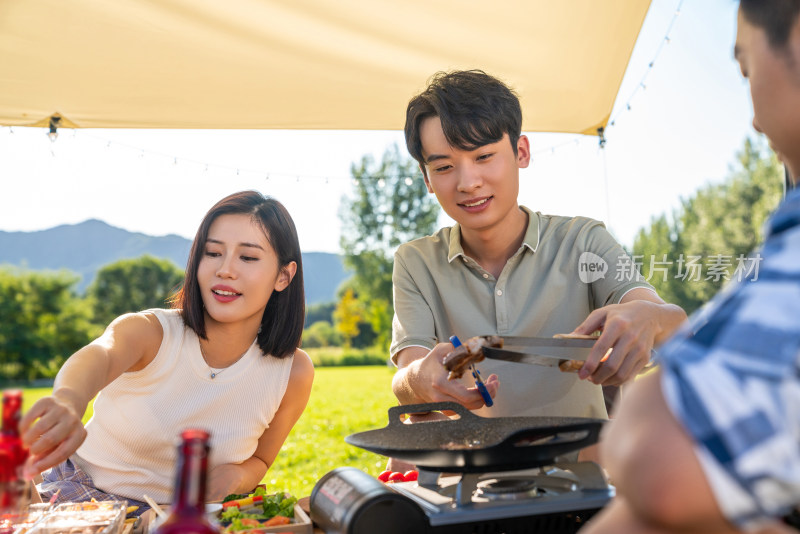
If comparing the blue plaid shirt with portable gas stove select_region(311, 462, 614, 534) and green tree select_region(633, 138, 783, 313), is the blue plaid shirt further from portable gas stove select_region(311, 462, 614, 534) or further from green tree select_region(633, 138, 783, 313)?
Result: green tree select_region(633, 138, 783, 313)

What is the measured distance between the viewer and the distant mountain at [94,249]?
150ft

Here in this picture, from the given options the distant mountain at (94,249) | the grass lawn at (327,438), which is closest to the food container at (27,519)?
the grass lawn at (327,438)

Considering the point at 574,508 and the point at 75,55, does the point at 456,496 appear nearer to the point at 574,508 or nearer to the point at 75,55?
the point at 574,508

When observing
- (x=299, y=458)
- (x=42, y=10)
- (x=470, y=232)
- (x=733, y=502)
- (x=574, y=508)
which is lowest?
(x=299, y=458)

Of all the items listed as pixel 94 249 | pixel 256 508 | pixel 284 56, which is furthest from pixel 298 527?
pixel 94 249

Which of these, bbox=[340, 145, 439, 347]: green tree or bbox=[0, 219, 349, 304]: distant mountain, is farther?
bbox=[0, 219, 349, 304]: distant mountain

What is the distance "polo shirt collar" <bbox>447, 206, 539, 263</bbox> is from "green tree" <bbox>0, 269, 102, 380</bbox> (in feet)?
102

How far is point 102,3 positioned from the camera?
2.56 metres

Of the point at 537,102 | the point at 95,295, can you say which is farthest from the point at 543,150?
the point at 95,295

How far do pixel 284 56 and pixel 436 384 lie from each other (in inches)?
87.2

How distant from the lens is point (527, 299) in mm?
2203

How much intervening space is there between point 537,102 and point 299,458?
481 centimetres

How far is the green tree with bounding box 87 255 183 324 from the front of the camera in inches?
1451

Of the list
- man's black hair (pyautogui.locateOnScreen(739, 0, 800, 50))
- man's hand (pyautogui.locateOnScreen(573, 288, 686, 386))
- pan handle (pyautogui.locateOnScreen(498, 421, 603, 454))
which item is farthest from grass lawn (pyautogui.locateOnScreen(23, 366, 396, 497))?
man's black hair (pyautogui.locateOnScreen(739, 0, 800, 50))
